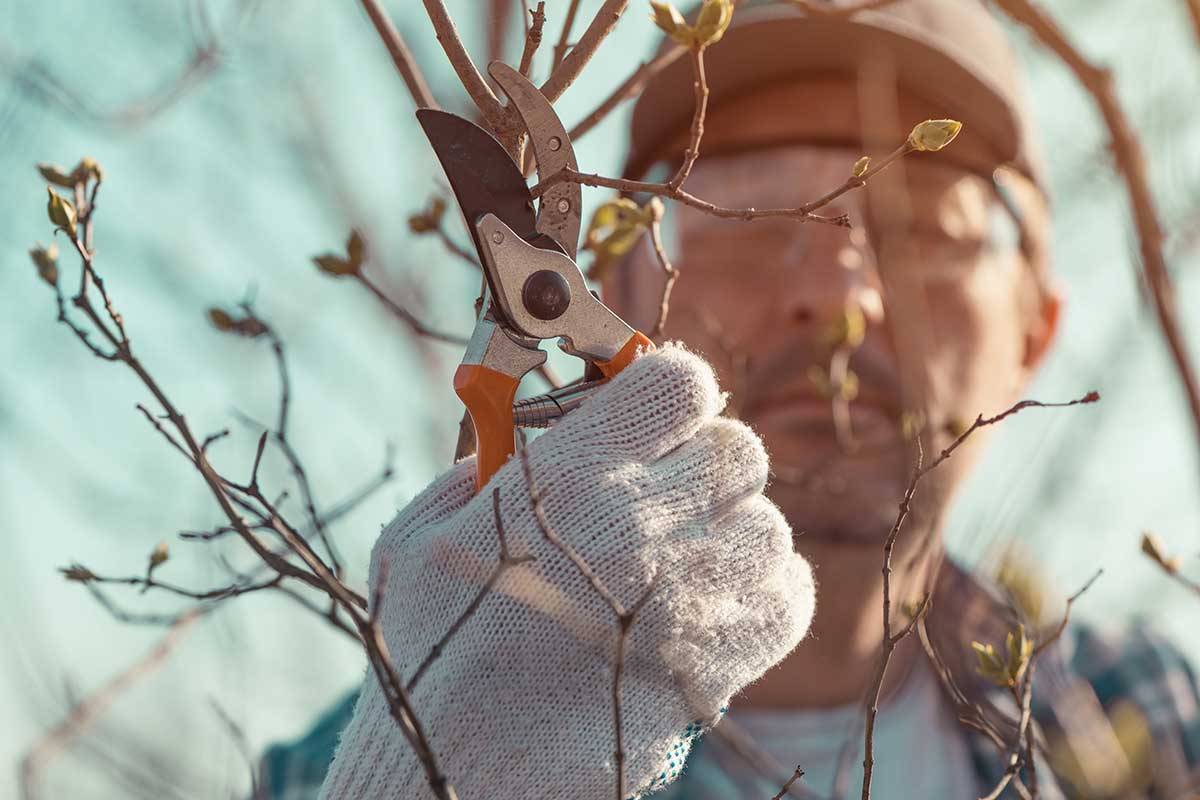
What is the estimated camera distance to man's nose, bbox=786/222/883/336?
3078 mm

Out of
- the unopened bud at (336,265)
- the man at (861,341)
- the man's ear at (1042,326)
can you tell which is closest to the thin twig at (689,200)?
the unopened bud at (336,265)

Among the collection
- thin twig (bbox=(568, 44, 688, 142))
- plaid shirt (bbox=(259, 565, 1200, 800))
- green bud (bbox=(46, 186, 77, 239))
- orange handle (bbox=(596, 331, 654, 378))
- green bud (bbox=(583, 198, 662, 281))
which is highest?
green bud (bbox=(46, 186, 77, 239))

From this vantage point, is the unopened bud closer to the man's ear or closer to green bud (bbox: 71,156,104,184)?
green bud (bbox: 71,156,104,184)

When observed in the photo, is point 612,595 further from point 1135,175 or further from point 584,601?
point 1135,175

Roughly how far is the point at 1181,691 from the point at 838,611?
3.44 feet

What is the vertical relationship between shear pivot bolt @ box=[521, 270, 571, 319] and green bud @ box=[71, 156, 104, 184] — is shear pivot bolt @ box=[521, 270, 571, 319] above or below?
below

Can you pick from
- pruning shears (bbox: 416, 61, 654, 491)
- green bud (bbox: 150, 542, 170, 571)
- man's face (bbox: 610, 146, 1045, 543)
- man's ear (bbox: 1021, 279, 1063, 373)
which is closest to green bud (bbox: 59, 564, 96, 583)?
green bud (bbox: 150, 542, 170, 571)

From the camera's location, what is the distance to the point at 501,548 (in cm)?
121

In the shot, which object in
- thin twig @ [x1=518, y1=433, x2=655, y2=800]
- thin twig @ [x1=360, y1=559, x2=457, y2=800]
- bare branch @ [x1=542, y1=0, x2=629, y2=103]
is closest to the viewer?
thin twig @ [x1=360, y1=559, x2=457, y2=800]

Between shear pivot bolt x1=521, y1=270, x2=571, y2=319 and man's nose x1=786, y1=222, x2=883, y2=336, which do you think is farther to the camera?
man's nose x1=786, y1=222, x2=883, y2=336

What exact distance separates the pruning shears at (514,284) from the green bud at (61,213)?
0.48 metres

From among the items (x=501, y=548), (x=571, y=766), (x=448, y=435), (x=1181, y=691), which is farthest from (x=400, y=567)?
(x=1181, y=691)

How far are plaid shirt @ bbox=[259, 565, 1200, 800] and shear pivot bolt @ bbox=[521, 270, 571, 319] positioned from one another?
111 centimetres

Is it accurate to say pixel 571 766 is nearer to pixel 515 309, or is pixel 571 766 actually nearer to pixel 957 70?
pixel 515 309
